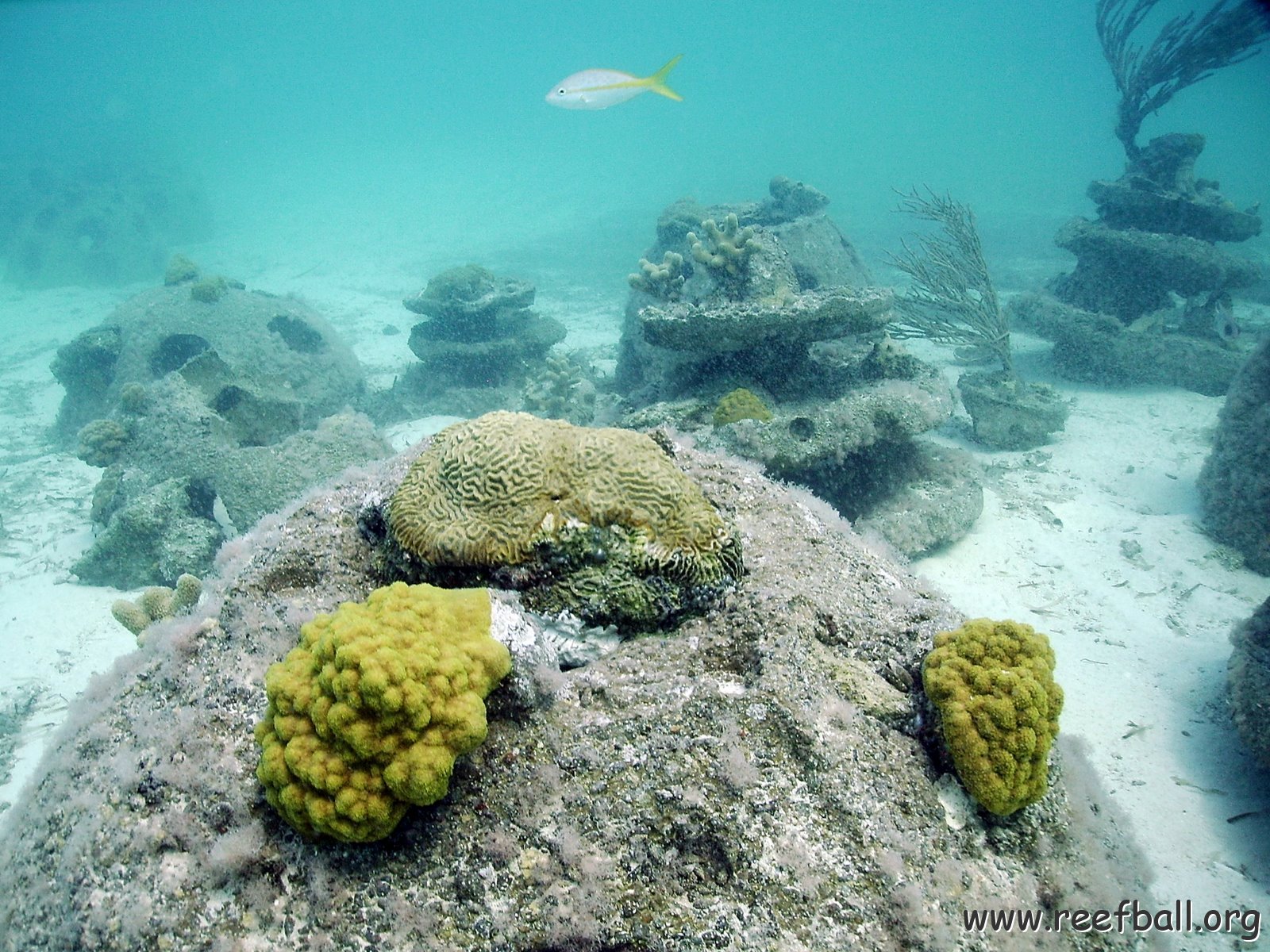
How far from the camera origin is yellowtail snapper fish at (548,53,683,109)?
733 cm

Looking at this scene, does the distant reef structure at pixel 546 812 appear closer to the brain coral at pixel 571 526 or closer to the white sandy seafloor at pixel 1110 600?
the brain coral at pixel 571 526

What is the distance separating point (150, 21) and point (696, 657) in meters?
156

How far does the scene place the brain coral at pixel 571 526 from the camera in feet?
9.75

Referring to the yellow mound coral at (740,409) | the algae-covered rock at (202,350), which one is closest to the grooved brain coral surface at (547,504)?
the yellow mound coral at (740,409)

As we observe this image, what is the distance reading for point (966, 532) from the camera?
7.52 meters

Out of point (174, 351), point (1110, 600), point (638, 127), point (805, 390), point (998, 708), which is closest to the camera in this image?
point (998, 708)

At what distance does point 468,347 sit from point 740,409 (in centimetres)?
764

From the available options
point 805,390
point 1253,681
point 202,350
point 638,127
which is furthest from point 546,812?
point 638,127

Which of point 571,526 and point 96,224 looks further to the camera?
point 96,224

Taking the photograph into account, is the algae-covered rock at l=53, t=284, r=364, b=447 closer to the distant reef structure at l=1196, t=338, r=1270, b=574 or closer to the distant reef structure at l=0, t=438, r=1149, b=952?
the distant reef structure at l=0, t=438, r=1149, b=952

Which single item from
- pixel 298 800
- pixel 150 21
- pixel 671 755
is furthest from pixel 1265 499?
pixel 150 21

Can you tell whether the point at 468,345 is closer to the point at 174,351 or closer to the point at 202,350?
the point at 202,350

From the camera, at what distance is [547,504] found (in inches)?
120

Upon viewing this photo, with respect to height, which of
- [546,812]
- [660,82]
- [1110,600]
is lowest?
[1110,600]
